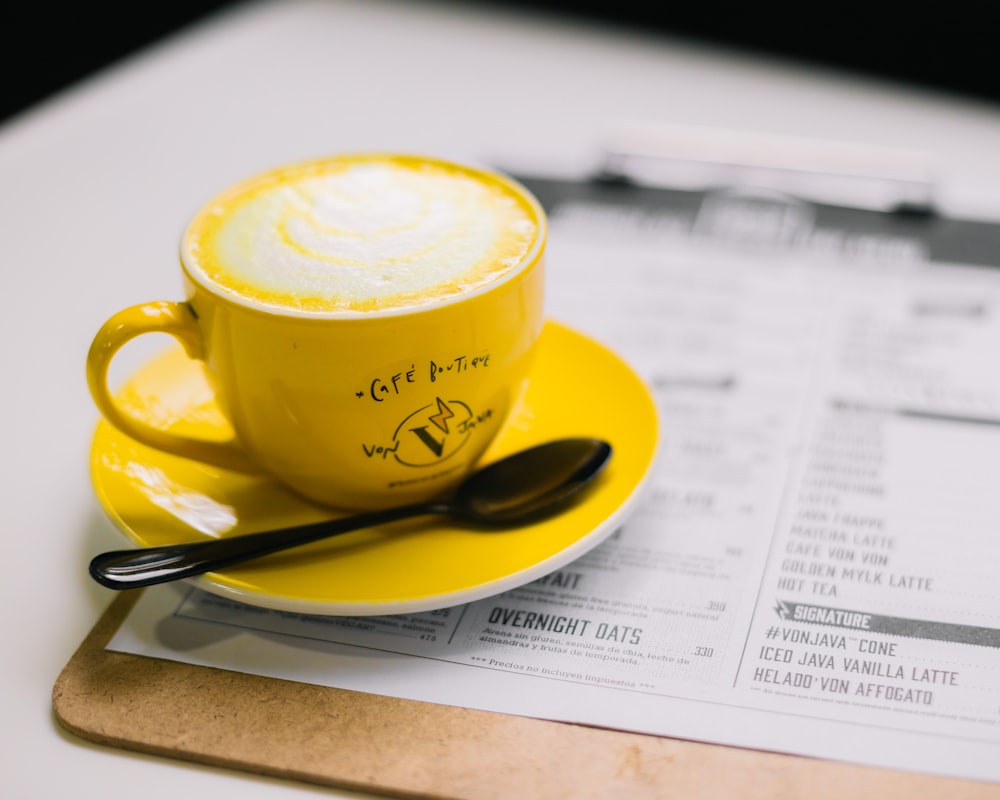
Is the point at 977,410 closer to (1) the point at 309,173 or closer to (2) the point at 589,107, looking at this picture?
(1) the point at 309,173

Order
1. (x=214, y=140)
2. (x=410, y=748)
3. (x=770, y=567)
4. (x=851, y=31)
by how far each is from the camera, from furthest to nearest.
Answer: (x=851, y=31), (x=214, y=140), (x=770, y=567), (x=410, y=748)

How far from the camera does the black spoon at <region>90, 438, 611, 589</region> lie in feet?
1.51

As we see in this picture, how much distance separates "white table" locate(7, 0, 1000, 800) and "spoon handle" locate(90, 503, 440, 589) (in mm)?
64

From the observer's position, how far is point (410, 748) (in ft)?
1.41

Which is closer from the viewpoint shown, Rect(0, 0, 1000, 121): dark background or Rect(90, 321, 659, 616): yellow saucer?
Rect(90, 321, 659, 616): yellow saucer

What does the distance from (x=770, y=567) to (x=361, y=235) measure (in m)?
0.28

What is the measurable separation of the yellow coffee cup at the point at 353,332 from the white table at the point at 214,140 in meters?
0.13

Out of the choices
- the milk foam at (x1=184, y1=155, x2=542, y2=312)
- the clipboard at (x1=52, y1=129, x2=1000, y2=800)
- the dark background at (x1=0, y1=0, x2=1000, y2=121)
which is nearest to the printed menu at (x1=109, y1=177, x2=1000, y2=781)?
the clipboard at (x1=52, y1=129, x2=1000, y2=800)

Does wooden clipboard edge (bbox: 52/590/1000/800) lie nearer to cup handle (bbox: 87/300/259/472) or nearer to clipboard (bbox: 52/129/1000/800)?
clipboard (bbox: 52/129/1000/800)

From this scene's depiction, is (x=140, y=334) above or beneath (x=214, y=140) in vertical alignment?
above

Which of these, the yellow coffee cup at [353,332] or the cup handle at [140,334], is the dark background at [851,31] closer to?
the yellow coffee cup at [353,332]

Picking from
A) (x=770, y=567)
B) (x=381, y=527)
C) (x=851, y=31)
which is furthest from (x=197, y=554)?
(x=851, y=31)

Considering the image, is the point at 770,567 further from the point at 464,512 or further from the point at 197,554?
the point at 197,554

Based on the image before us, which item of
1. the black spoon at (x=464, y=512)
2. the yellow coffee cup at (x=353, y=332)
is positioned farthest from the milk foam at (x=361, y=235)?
the black spoon at (x=464, y=512)
